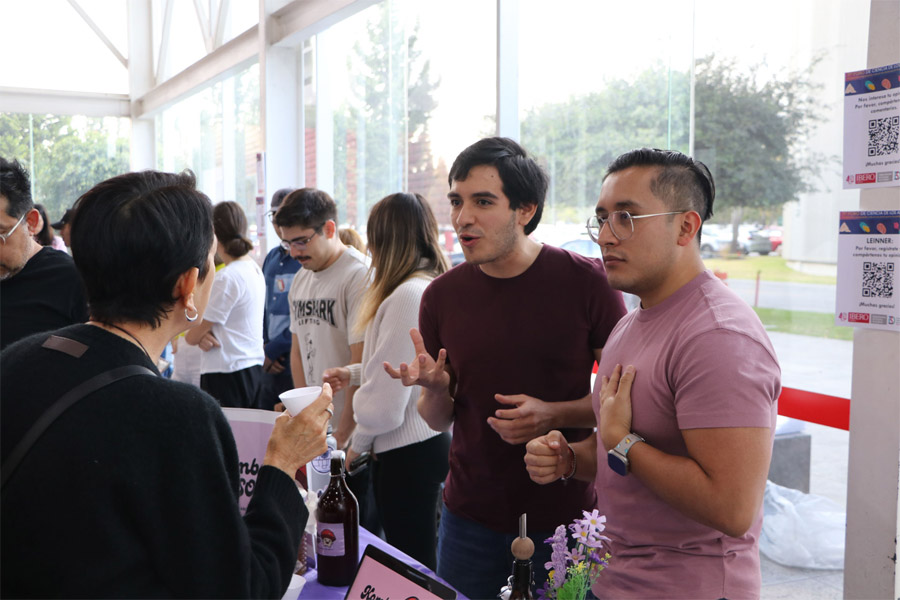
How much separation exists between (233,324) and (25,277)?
1625 millimetres

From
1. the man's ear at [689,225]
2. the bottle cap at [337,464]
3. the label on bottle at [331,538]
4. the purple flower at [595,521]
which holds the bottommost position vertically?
the label on bottle at [331,538]

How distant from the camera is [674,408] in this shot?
4.83ft

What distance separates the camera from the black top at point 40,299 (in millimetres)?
2436

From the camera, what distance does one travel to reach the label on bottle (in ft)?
5.84

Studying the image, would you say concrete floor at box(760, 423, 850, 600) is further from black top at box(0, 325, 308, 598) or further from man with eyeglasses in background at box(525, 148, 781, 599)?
black top at box(0, 325, 308, 598)

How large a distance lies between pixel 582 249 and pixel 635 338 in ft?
6.22

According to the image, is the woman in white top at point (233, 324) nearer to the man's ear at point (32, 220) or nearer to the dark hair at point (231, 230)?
the dark hair at point (231, 230)

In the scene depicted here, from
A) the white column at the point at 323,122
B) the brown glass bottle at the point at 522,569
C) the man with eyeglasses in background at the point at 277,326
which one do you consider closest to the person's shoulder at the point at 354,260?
the man with eyeglasses in background at the point at 277,326

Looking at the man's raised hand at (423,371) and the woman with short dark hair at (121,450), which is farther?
the man's raised hand at (423,371)

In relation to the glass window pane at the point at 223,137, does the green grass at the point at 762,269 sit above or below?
below

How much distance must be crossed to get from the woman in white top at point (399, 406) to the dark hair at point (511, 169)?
53 centimetres

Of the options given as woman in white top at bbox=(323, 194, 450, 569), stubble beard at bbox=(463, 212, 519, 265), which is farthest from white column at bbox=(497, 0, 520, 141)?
stubble beard at bbox=(463, 212, 519, 265)

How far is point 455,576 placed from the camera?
212 centimetres

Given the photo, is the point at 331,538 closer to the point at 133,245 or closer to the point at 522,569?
the point at 522,569
